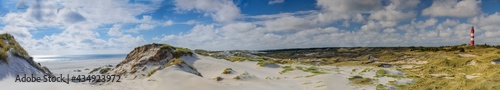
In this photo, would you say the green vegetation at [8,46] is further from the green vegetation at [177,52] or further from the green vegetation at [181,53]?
the green vegetation at [181,53]

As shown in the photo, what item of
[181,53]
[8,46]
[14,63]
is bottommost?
[14,63]

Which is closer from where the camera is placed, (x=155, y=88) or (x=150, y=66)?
(x=155, y=88)

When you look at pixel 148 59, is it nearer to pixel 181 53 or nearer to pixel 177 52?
pixel 177 52

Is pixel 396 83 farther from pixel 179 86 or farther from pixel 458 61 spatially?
pixel 458 61

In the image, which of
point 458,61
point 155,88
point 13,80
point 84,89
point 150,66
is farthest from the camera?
point 458,61

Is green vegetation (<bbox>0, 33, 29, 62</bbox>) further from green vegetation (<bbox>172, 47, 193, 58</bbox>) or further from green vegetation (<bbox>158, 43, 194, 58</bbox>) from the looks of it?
green vegetation (<bbox>172, 47, 193, 58</bbox>)

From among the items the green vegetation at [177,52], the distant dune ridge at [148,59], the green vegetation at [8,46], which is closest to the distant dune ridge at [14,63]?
the green vegetation at [8,46]

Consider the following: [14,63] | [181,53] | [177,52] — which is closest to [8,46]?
[14,63]

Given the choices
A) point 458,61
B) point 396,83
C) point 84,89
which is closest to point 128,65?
point 84,89

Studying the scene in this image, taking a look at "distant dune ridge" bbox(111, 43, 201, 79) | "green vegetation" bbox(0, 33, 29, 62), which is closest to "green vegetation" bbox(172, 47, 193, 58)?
"distant dune ridge" bbox(111, 43, 201, 79)
